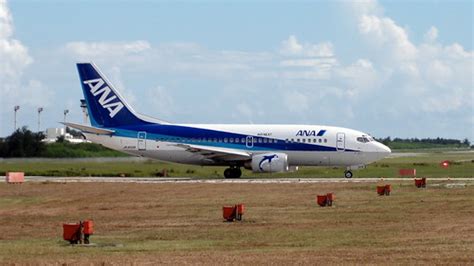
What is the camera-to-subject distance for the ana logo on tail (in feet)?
203

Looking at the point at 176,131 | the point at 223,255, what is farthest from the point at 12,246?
the point at 176,131

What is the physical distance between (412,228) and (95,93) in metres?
37.3

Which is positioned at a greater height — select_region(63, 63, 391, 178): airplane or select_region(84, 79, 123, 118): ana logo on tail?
select_region(84, 79, 123, 118): ana logo on tail

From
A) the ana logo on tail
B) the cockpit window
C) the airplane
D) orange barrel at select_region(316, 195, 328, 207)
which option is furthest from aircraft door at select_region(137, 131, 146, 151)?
orange barrel at select_region(316, 195, 328, 207)

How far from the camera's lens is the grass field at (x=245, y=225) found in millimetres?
21953

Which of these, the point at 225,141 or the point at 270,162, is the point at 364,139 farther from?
the point at 225,141

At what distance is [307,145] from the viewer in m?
60.0

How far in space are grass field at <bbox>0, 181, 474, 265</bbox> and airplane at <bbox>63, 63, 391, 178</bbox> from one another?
33.4ft

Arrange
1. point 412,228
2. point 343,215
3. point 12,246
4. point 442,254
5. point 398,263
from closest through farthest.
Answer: point 398,263
point 442,254
point 12,246
point 412,228
point 343,215

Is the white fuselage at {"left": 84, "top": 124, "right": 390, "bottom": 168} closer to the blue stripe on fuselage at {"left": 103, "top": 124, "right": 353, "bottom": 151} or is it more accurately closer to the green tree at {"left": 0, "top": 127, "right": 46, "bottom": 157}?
the blue stripe on fuselage at {"left": 103, "top": 124, "right": 353, "bottom": 151}

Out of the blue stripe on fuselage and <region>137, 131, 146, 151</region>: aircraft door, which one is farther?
<region>137, 131, 146, 151</region>: aircraft door

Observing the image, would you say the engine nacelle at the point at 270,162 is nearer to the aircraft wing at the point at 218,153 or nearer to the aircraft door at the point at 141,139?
the aircraft wing at the point at 218,153

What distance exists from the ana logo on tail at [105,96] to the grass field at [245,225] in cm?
1262

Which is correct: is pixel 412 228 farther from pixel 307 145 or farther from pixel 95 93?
pixel 95 93
